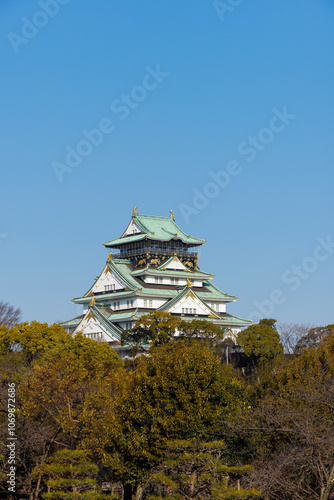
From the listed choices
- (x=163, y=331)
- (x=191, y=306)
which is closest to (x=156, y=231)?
(x=191, y=306)

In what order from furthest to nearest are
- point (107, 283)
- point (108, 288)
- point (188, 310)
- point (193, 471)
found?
point (107, 283), point (108, 288), point (188, 310), point (193, 471)

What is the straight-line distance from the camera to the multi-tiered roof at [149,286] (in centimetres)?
7294

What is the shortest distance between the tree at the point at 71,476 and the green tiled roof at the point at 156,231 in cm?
5317

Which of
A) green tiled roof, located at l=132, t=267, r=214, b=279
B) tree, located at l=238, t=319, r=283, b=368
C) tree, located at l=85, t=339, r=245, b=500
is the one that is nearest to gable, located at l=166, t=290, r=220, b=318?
green tiled roof, located at l=132, t=267, r=214, b=279

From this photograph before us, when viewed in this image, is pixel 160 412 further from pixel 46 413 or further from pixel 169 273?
pixel 169 273

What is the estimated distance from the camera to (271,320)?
231 feet

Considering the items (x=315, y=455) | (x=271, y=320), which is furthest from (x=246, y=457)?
(x=271, y=320)

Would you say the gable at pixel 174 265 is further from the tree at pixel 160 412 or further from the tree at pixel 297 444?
the tree at pixel 160 412

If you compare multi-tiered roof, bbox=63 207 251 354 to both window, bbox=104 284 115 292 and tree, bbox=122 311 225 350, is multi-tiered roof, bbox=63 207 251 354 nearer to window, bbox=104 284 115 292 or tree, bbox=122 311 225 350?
window, bbox=104 284 115 292

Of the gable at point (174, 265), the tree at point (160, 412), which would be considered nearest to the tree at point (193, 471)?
the tree at point (160, 412)

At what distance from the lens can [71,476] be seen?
84.1 ft

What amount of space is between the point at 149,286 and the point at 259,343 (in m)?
16.6

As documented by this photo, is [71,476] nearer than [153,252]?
Yes

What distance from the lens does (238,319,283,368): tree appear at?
63531mm
